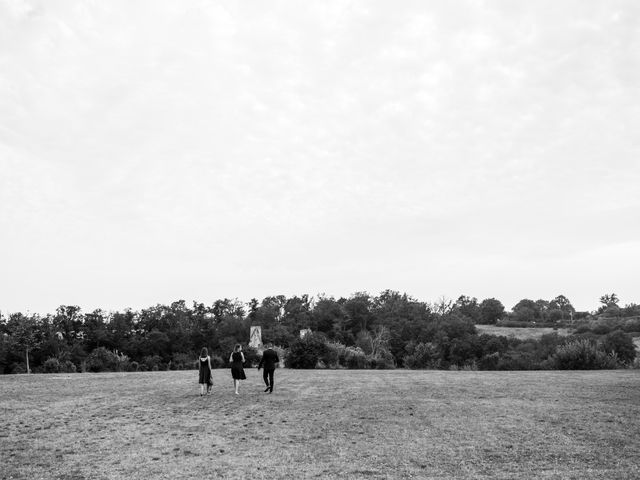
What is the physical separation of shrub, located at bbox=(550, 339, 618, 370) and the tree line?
0.07 meters

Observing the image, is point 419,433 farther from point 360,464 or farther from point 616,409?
point 616,409

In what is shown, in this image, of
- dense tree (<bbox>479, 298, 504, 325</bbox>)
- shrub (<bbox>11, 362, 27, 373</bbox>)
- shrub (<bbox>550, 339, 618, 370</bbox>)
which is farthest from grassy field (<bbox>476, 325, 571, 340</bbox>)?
shrub (<bbox>11, 362, 27, 373</bbox>)

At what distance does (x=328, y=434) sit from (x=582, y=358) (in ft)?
83.1

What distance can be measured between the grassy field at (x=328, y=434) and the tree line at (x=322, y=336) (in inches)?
766

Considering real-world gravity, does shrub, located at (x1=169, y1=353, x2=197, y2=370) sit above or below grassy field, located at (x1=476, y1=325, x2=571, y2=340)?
below

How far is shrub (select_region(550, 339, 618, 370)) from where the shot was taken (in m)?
29.8

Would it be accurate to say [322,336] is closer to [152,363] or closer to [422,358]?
[422,358]

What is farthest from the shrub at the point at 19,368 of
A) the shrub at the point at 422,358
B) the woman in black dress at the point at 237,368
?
the woman in black dress at the point at 237,368

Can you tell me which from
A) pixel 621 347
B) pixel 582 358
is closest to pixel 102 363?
pixel 582 358

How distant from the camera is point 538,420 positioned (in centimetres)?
1173

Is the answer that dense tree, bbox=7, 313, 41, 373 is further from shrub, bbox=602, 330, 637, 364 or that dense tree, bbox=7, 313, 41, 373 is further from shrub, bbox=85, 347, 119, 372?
shrub, bbox=602, 330, 637, 364

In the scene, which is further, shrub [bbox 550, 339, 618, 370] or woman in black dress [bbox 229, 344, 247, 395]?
shrub [bbox 550, 339, 618, 370]

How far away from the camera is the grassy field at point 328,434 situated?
306 inches

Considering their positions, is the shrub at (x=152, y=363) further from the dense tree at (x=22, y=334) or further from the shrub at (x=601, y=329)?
the shrub at (x=601, y=329)
